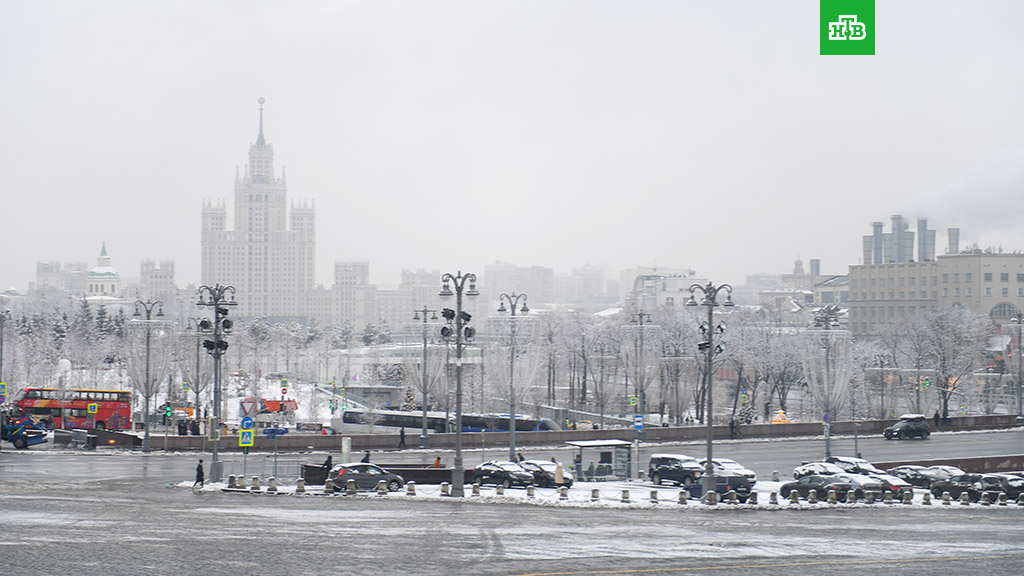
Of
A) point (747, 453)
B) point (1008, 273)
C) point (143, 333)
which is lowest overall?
point (747, 453)

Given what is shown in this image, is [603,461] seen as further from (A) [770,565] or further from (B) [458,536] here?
(A) [770,565]

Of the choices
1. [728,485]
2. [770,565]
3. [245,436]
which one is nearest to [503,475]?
[728,485]

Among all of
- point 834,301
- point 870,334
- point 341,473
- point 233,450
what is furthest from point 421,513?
point 834,301

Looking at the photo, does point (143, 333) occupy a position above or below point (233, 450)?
above

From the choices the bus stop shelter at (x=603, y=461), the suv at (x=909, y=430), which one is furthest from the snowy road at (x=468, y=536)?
the suv at (x=909, y=430)

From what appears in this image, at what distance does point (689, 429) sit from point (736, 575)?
33308mm

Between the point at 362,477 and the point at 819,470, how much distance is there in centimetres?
1446

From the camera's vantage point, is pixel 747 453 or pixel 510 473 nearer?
pixel 510 473

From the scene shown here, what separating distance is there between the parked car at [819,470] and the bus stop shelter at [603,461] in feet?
18.7

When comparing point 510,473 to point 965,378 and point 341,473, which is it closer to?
point 341,473

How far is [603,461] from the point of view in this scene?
124 feet

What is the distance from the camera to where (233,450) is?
46.2 m

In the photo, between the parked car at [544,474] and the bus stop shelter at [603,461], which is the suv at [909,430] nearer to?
the bus stop shelter at [603,461]

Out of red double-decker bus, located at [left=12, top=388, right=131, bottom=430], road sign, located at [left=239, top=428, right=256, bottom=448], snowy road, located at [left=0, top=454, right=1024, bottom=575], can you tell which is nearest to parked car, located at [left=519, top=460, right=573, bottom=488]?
snowy road, located at [left=0, top=454, right=1024, bottom=575]
